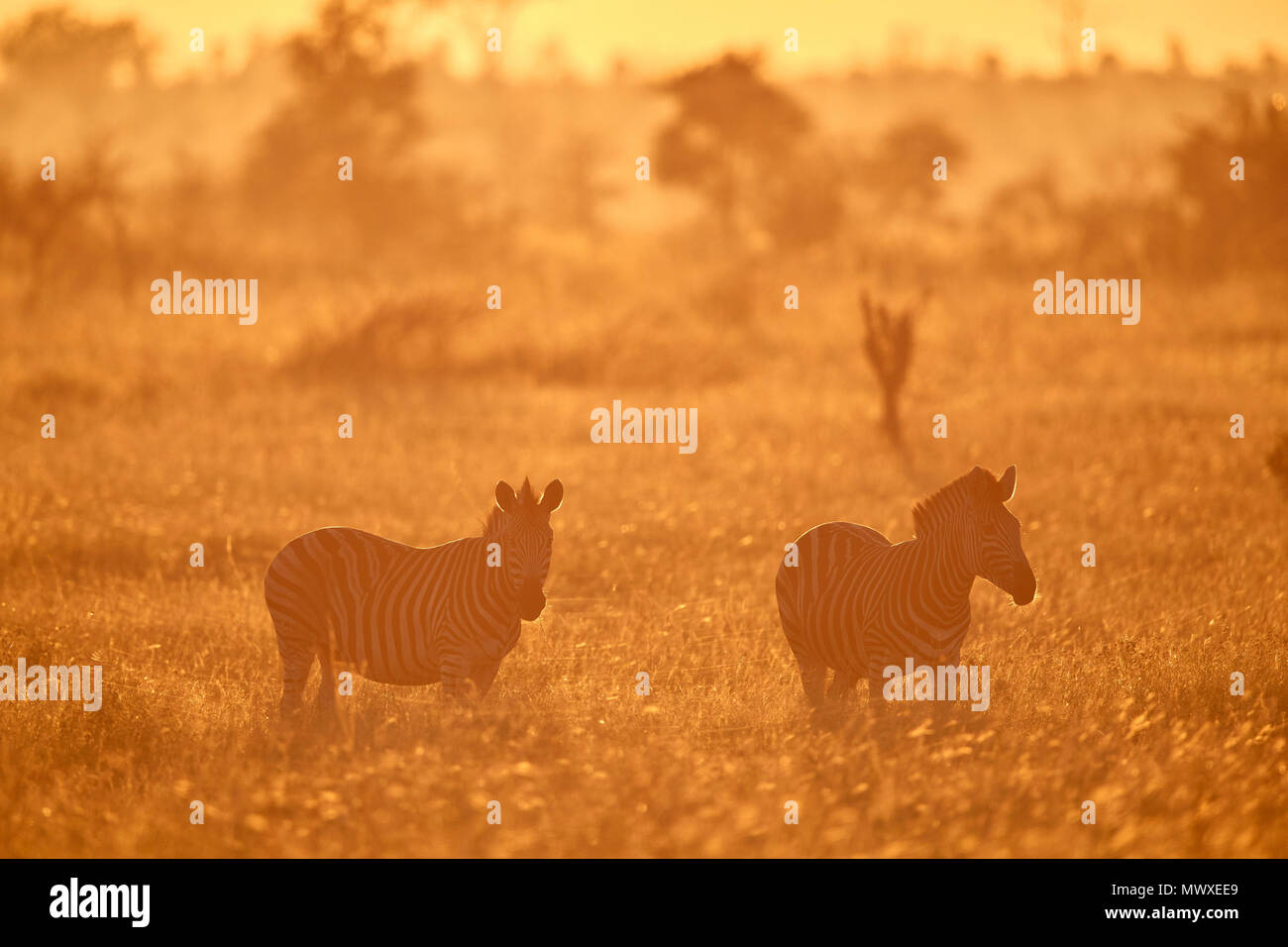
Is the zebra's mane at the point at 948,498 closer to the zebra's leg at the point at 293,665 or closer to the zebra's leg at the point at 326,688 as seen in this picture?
the zebra's leg at the point at 326,688

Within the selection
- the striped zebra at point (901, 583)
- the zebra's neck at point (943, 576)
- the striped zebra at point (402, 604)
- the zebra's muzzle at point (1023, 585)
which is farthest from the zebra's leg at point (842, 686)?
the striped zebra at point (402, 604)

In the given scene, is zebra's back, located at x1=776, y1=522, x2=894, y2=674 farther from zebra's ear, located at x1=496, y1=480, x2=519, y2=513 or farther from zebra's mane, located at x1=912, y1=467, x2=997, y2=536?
zebra's ear, located at x1=496, y1=480, x2=519, y2=513

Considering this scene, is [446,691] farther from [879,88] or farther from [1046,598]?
[879,88]

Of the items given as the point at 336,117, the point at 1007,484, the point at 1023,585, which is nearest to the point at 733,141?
the point at 336,117

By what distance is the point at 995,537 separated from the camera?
7.73 meters

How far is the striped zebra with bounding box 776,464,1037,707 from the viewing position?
25.5ft

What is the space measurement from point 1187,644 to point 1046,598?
1.51m

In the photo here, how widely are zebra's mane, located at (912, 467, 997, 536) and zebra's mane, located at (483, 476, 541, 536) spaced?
2.13 metres

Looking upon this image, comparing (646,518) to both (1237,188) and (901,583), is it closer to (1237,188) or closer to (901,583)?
(901,583)

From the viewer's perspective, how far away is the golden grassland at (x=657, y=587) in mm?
7059

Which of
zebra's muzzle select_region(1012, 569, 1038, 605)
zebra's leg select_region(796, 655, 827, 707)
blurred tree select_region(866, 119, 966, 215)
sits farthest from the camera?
blurred tree select_region(866, 119, 966, 215)

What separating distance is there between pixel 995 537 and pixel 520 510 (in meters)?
2.63

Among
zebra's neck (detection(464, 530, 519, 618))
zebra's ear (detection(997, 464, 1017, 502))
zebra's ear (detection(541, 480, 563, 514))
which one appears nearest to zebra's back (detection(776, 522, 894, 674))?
zebra's ear (detection(997, 464, 1017, 502))

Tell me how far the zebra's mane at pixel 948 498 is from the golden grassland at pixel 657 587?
43.8 inches
